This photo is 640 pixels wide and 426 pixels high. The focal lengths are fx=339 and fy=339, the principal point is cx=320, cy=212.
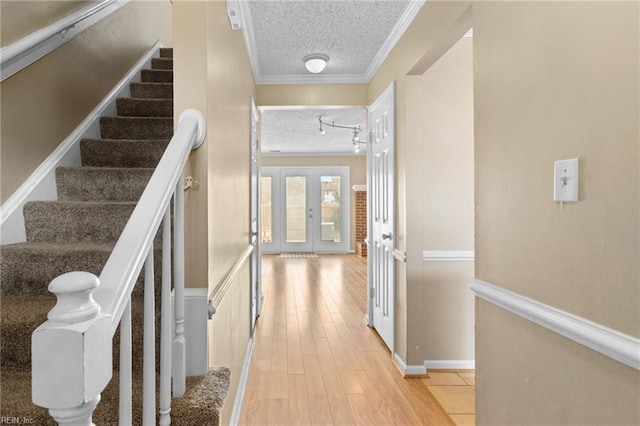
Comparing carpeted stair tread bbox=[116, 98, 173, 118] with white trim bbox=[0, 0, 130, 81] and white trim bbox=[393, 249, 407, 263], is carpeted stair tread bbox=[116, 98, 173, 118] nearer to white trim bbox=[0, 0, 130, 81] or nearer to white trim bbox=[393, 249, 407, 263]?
white trim bbox=[0, 0, 130, 81]

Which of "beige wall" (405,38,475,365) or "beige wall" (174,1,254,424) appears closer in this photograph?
"beige wall" (174,1,254,424)

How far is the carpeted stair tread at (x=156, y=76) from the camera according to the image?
2732 millimetres

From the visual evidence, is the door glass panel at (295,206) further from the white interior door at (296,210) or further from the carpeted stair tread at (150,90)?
the carpeted stair tread at (150,90)

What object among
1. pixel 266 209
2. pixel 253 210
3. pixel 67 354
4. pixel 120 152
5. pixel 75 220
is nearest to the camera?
pixel 67 354

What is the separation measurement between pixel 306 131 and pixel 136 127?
4155 millimetres

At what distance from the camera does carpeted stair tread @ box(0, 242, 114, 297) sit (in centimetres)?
132

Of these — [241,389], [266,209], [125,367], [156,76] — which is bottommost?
[241,389]

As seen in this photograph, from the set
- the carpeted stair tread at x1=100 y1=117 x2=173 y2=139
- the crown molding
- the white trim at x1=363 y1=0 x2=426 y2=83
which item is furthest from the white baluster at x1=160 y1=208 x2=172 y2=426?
the crown molding

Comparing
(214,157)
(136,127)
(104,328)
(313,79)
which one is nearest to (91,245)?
(214,157)

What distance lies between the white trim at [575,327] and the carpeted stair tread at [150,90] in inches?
98.9

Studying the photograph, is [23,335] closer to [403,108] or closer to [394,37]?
[403,108]

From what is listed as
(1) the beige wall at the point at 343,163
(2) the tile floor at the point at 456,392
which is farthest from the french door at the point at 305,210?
(2) the tile floor at the point at 456,392

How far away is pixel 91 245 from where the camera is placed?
1.45 m

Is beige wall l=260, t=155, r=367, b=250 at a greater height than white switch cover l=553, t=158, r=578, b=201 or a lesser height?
greater
